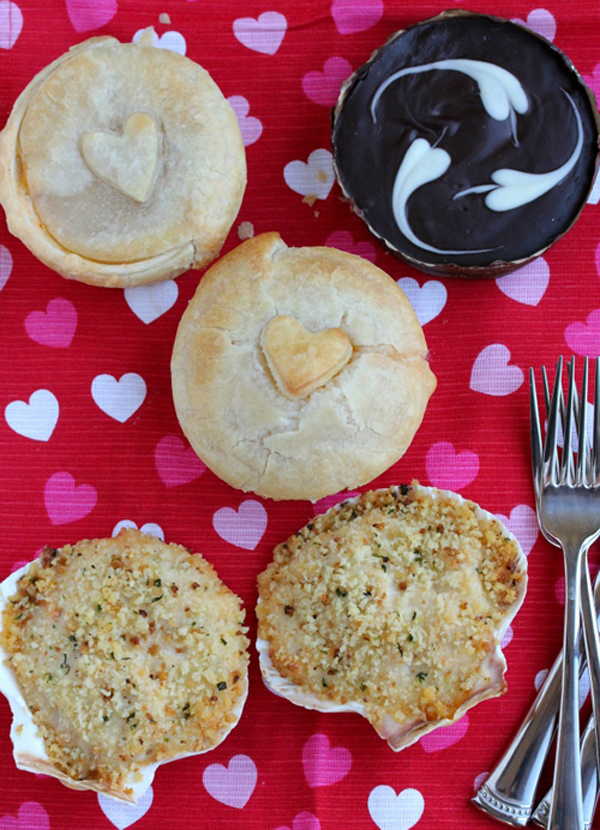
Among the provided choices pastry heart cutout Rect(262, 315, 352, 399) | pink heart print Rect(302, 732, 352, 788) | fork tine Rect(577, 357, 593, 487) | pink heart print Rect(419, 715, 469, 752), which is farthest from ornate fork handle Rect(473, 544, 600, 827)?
pastry heart cutout Rect(262, 315, 352, 399)

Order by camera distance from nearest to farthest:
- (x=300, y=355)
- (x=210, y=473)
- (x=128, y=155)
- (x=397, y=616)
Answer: (x=300, y=355) < (x=128, y=155) < (x=397, y=616) < (x=210, y=473)

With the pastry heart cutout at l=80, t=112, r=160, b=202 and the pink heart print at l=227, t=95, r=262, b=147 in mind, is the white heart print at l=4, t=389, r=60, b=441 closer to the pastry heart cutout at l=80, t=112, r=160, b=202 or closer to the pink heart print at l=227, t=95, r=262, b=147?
the pastry heart cutout at l=80, t=112, r=160, b=202

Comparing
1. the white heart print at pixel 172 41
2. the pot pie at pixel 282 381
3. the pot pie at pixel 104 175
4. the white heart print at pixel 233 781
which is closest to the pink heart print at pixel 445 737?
the white heart print at pixel 233 781

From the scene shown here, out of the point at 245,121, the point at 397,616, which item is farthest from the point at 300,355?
the point at 245,121

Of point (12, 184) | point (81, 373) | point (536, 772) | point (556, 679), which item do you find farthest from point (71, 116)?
point (536, 772)

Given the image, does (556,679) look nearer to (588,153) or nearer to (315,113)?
(588,153)

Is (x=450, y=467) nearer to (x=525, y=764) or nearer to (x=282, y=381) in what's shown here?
(x=282, y=381)
